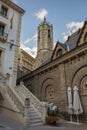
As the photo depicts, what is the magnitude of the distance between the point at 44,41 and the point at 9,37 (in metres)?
24.0

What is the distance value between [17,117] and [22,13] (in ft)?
45.5

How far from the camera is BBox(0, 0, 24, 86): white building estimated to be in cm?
1481

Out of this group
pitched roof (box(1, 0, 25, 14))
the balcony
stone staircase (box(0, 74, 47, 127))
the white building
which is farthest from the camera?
pitched roof (box(1, 0, 25, 14))

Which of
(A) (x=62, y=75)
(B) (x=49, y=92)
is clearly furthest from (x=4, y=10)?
(B) (x=49, y=92)

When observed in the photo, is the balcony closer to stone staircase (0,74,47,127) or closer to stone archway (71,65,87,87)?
stone staircase (0,74,47,127)

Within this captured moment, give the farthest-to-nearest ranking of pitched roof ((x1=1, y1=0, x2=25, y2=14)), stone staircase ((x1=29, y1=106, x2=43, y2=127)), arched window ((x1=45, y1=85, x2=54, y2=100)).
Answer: pitched roof ((x1=1, y1=0, x2=25, y2=14)) < arched window ((x1=45, y1=85, x2=54, y2=100)) < stone staircase ((x1=29, y1=106, x2=43, y2=127))

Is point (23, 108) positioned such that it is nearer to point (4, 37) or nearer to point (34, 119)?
point (34, 119)

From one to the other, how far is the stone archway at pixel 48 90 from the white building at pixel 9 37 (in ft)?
13.6

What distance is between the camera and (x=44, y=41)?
3931 cm

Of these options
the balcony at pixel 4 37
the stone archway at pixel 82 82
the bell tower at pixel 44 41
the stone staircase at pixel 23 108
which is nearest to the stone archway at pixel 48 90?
the stone archway at pixel 82 82

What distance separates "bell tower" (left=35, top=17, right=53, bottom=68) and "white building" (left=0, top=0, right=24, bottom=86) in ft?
62.7

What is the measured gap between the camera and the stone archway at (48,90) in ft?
51.5

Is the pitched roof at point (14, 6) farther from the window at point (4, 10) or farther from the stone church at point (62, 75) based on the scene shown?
the stone church at point (62, 75)

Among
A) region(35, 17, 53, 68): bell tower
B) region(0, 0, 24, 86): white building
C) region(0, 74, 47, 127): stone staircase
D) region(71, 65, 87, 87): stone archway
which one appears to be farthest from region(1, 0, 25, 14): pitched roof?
region(35, 17, 53, 68): bell tower
